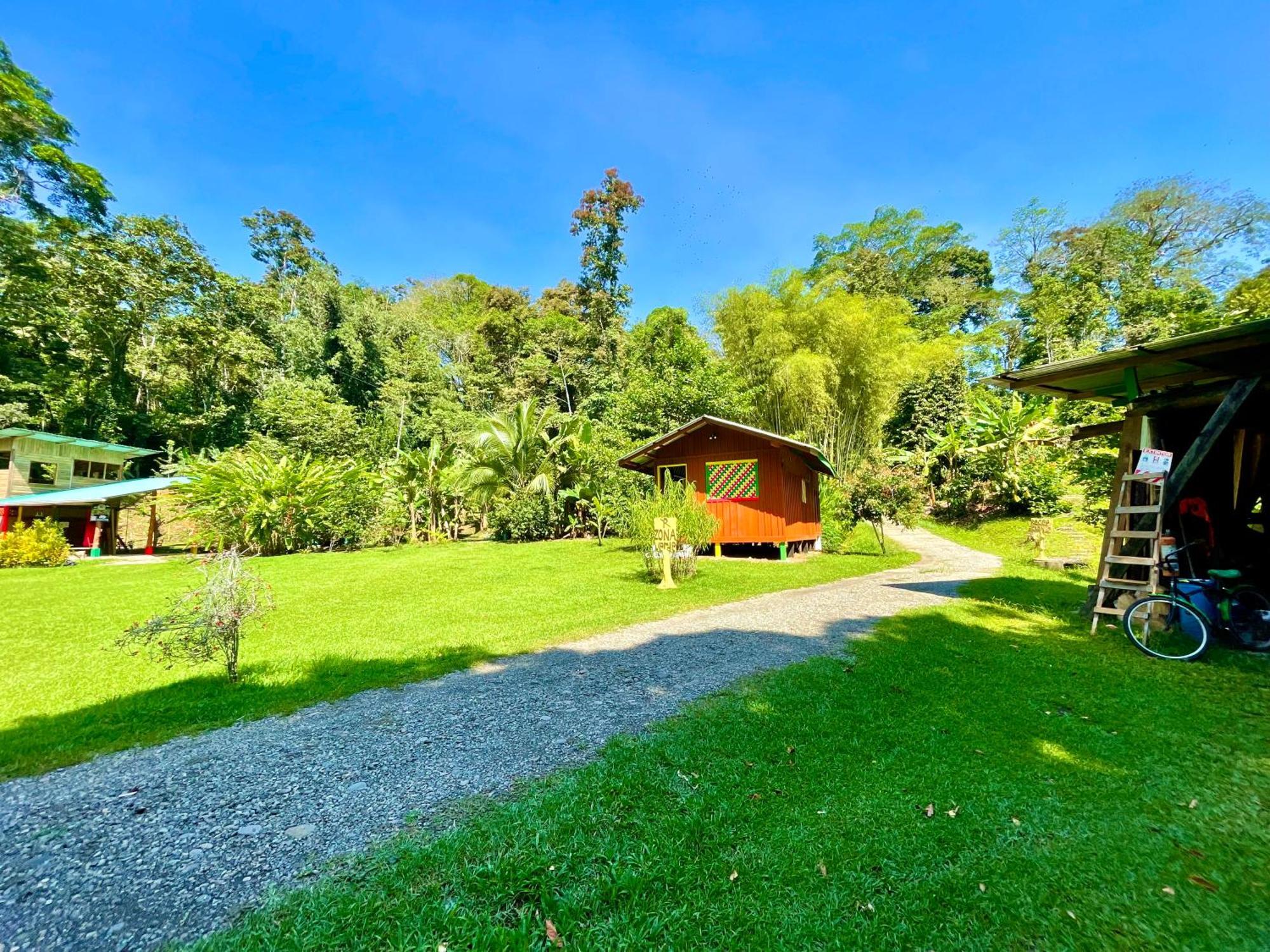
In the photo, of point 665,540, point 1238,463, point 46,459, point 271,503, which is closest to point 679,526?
point 665,540

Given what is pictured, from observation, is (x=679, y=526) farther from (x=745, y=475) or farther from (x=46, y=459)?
(x=46, y=459)

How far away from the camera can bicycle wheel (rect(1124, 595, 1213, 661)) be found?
463cm

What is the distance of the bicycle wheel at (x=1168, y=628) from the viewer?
4633 millimetres

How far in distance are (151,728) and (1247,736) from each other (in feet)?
23.5

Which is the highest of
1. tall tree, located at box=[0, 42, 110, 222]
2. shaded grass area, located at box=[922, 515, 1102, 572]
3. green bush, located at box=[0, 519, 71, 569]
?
tall tree, located at box=[0, 42, 110, 222]

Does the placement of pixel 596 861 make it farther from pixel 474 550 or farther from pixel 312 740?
pixel 474 550

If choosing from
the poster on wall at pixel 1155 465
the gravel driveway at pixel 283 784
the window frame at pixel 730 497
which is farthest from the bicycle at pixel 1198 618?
the window frame at pixel 730 497

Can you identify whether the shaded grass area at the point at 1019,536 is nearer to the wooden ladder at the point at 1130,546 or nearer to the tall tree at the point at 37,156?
the wooden ladder at the point at 1130,546

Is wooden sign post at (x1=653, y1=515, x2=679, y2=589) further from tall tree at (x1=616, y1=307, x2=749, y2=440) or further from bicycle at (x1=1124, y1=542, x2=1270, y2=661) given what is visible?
tall tree at (x1=616, y1=307, x2=749, y2=440)

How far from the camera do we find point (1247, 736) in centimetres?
318

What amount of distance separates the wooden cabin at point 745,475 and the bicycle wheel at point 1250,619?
7609mm

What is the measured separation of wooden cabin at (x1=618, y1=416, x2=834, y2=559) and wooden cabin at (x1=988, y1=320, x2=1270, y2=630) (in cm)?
624

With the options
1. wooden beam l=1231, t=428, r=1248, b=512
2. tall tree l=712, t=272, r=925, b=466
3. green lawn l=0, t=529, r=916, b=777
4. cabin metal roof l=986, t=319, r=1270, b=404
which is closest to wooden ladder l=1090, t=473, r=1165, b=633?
cabin metal roof l=986, t=319, r=1270, b=404

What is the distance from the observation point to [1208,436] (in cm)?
511
